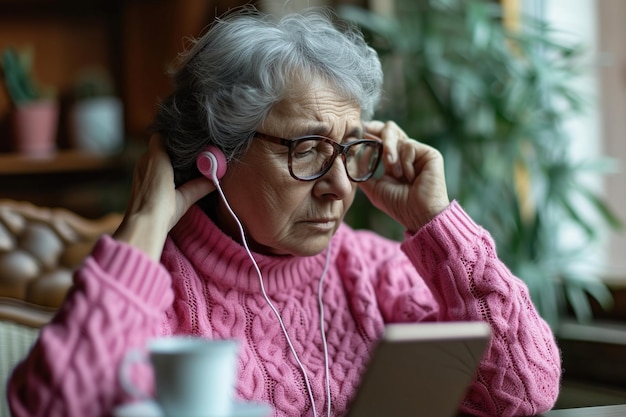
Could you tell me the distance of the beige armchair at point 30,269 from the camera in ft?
5.45

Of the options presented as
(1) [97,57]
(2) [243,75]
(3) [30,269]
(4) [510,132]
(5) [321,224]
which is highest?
(2) [243,75]

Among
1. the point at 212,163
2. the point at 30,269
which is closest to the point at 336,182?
the point at 212,163

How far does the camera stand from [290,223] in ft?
4.98

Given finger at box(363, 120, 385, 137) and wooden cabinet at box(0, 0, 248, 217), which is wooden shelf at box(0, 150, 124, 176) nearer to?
wooden cabinet at box(0, 0, 248, 217)

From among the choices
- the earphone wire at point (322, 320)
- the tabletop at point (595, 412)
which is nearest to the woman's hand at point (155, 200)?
the earphone wire at point (322, 320)

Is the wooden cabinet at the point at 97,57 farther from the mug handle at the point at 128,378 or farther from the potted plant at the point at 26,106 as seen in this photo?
the mug handle at the point at 128,378

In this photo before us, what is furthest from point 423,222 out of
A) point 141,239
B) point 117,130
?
point 117,130

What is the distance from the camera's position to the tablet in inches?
40.0

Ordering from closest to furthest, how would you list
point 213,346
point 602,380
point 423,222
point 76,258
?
point 213,346, point 423,222, point 76,258, point 602,380

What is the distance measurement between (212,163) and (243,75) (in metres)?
0.15

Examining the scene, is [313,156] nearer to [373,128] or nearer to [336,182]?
[336,182]

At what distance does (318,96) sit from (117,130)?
1.97m

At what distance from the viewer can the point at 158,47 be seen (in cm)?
334

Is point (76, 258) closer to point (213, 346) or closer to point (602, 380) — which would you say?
point (213, 346)
